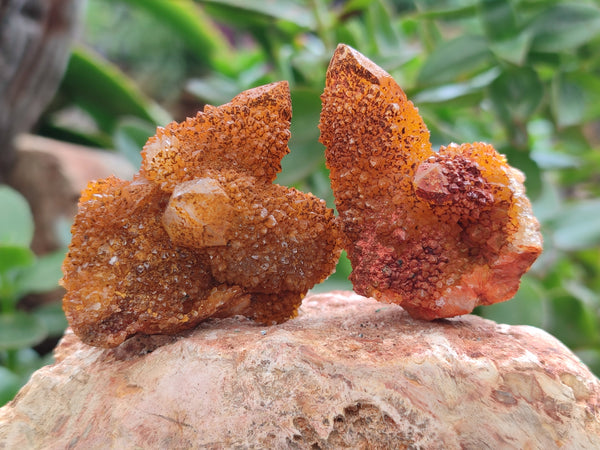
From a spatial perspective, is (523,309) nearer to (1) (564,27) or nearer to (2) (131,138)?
(1) (564,27)

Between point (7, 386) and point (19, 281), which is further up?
point (19, 281)

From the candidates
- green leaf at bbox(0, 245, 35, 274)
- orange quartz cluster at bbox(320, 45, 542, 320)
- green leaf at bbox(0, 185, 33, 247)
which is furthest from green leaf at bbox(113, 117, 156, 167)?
orange quartz cluster at bbox(320, 45, 542, 320)

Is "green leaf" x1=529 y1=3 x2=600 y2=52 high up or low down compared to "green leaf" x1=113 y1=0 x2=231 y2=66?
down

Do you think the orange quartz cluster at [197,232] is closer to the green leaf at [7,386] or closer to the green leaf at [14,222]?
the green leaf at [7,386]

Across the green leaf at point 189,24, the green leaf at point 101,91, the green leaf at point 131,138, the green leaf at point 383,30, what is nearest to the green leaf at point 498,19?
the green leaf at point 383,30

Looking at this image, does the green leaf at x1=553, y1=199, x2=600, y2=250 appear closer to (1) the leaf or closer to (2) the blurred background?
(2) the blurred background

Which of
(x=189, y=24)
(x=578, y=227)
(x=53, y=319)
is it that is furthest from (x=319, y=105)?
(x=189, y=24)

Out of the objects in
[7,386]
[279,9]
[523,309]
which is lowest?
[7,386]
